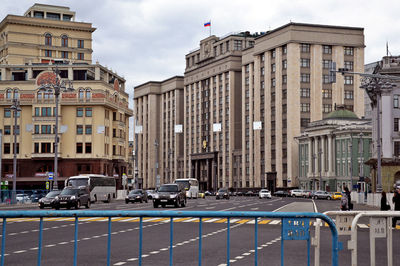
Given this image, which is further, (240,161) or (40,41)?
(240,161)

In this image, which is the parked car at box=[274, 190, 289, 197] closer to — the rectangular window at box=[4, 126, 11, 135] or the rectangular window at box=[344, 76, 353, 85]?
the rectangular window at box=[344, 76, 353, 85]

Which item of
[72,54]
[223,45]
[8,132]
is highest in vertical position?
[223,45]

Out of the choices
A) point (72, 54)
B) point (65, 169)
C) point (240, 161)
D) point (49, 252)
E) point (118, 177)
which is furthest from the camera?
point (240, 161)

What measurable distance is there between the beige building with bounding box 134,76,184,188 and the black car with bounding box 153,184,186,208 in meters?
116

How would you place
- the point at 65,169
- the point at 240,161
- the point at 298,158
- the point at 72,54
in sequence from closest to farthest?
the point at 65,169, the point at 72,54, the point at 298,158, the point at 240,161

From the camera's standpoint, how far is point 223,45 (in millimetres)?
146500

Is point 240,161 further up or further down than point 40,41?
further down

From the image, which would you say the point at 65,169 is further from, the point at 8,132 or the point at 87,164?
the point at 8,132

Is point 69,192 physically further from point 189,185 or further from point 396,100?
point 396,100

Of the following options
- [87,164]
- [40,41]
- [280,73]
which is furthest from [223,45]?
[87,164]

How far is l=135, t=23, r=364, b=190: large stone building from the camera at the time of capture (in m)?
120

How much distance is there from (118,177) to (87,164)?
28.3ft

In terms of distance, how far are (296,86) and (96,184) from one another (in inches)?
2596

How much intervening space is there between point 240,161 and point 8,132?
192 ft
